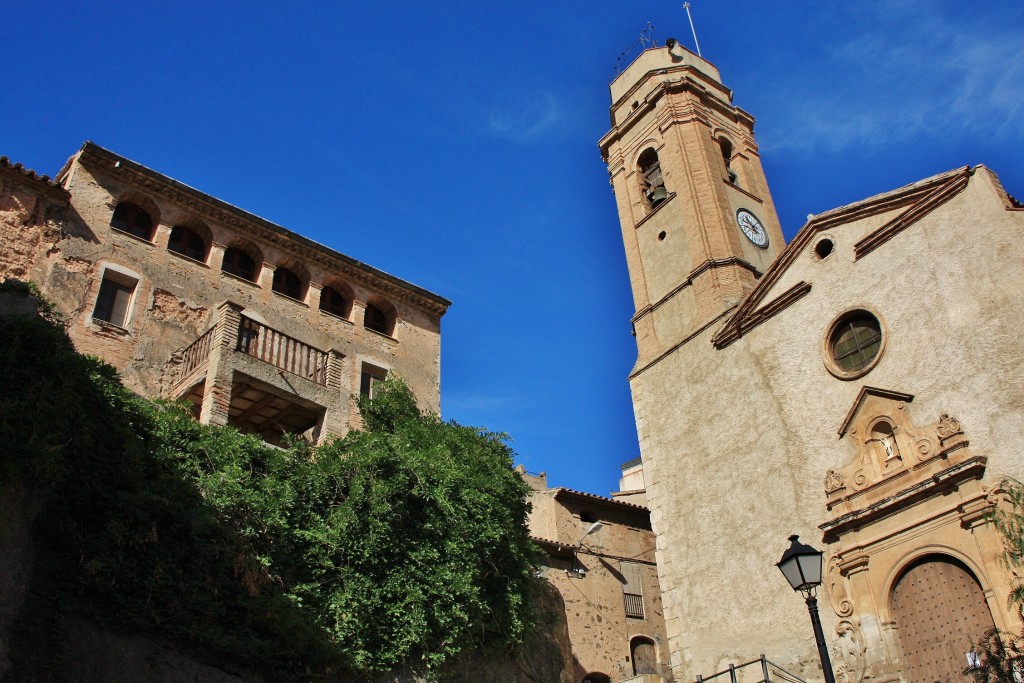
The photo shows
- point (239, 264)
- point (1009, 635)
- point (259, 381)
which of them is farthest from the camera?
point (239, 264)

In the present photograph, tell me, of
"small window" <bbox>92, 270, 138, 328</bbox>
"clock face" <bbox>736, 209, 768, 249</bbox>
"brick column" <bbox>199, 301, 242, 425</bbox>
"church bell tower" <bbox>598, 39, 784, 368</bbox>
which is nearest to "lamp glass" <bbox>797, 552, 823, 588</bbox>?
"church bell tower" <bbox>598, 39, 784, 368</bbox>

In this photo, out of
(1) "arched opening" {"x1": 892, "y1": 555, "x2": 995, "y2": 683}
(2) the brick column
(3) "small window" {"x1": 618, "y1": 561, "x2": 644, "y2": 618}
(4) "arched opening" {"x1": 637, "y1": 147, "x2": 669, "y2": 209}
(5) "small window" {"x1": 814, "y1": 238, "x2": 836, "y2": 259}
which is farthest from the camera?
(4) "arched opening" {"x1": 637, "y1": 147, "x2": 669, "y2": 209}

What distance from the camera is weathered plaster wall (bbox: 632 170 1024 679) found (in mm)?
13664

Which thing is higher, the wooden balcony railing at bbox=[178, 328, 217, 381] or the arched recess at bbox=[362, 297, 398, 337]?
the arched recess at bbox=[362, 297, 398, 337]

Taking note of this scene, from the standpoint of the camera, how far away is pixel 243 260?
20.3 meters

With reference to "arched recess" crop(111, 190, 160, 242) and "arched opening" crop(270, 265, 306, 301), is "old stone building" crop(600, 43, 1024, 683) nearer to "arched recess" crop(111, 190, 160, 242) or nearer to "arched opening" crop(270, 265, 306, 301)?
"arched opening" crop(270, 265, 306, 301)

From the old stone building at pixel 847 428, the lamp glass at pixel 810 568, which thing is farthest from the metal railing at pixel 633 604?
the lamp glass at pixel 810 568

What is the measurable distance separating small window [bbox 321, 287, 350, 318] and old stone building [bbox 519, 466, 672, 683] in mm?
6433

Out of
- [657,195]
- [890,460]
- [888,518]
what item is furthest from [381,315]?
[888,518]

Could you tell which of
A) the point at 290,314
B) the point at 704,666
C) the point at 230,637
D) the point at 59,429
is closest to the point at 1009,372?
the point at 704,666

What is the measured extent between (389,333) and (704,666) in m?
10.9

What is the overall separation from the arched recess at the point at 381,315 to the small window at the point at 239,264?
3.00 meters

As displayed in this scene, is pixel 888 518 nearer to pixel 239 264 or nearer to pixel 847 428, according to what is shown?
pixel 847 428

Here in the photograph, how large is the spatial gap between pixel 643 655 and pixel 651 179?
12.5 meters
